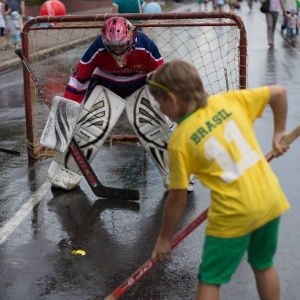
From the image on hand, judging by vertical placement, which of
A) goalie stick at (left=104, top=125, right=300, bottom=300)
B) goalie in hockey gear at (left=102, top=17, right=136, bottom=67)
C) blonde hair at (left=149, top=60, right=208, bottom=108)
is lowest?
goalie stick at (left=104, top=125, right=300, bottom=300)

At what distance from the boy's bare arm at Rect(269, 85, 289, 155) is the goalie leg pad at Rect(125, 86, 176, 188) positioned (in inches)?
111

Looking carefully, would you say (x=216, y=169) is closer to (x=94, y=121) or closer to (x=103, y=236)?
(x=103, y=236)

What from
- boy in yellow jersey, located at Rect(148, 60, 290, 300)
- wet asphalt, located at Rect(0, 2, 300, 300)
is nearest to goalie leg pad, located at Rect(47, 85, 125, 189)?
wet asphalt, located at Rect(0, 2, 300, 300)

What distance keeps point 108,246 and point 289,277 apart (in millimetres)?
1413

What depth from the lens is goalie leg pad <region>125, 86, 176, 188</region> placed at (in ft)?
22.0

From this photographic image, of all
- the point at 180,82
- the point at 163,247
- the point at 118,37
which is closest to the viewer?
Result: the point at 180,82

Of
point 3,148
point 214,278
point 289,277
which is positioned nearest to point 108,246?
point 289,277

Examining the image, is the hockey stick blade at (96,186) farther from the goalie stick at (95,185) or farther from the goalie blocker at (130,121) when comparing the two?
the goalie blocker at (130,121)

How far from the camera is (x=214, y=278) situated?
3.53 metres

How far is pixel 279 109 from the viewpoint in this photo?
3848 mm

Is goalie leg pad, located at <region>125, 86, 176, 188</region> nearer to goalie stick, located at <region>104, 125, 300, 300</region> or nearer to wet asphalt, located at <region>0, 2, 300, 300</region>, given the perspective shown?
wet asphalt, located at <region>0, 2, 300, 300</region>

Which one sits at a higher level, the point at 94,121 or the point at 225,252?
the point at 225,252

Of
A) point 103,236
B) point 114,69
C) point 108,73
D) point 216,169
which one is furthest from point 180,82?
point 108,73

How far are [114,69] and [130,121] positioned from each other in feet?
1.70
